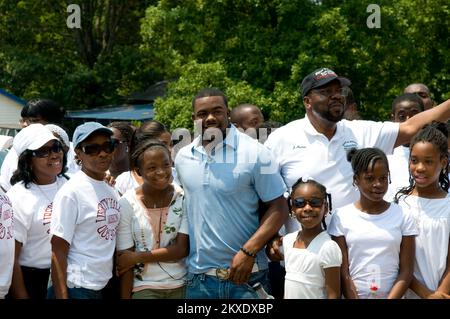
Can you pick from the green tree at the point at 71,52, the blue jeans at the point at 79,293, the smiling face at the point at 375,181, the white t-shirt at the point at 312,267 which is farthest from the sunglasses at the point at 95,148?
the green tree at the point at 71,52

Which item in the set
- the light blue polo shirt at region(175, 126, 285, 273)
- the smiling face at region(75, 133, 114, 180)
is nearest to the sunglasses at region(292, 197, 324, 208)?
the light blue polo shirt at region(175, 126, 285, 273)

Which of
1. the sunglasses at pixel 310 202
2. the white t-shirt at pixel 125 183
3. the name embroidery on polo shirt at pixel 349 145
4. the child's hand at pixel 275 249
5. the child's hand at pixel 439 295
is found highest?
the name embroidery on polo shirt at pixel 349 145

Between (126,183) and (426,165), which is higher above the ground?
(426,165)

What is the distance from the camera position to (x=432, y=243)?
4.27m

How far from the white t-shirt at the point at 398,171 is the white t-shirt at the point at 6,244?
8.08 feet

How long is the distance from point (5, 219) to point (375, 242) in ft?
7.38

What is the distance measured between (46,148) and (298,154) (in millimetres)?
1709

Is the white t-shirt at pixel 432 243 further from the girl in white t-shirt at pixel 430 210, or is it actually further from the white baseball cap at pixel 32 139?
the white baseball cap at pixel 32 139

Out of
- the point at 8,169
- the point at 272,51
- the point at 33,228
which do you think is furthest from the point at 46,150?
the point at 272,51

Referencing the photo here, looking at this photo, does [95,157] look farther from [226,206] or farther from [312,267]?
[312,267]

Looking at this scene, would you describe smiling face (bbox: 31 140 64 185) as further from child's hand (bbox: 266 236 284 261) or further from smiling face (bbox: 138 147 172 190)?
child's hand (bbox: 266 236 284 261)

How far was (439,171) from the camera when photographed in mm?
4453

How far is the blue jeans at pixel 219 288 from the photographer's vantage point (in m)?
4.30

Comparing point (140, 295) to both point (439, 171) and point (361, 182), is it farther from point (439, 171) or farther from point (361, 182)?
point (439, 171)
